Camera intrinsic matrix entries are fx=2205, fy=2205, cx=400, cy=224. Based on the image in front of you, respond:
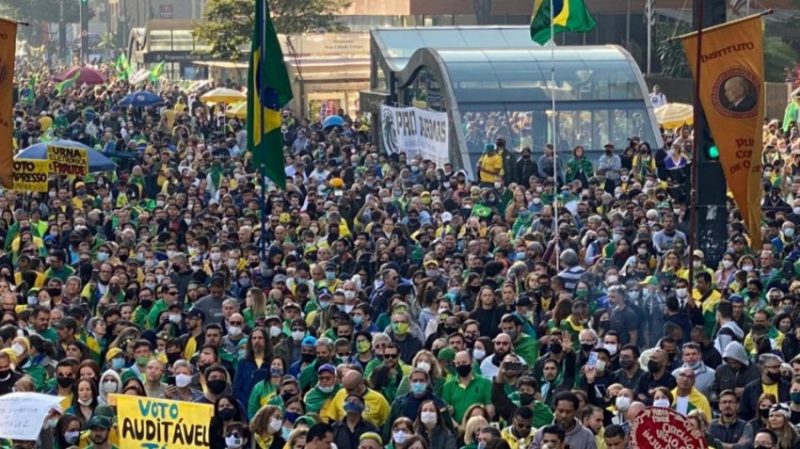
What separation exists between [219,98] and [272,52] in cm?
2355

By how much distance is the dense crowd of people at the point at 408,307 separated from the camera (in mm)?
13258

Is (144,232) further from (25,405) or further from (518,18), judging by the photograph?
(518,18)

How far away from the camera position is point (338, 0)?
228 ft

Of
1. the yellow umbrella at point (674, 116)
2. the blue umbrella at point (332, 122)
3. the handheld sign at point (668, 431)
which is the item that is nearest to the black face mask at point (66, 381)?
the handheld sign at point (668, 431)

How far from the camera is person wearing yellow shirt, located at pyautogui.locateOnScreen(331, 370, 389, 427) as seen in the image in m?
13.6

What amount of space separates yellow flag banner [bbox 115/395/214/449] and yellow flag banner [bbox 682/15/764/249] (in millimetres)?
7847

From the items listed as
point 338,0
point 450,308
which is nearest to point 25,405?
point 450,308

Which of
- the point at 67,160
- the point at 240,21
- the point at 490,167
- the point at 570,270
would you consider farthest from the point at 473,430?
the point at 240,21

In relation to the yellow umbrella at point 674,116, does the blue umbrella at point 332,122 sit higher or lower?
lower

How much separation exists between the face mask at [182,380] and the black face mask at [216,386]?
0.23 meters

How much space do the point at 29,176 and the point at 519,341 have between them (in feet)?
33.1

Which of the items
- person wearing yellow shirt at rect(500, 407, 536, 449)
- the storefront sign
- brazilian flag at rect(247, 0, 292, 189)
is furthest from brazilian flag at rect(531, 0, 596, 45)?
person wearing yellow shirt at rect(500, 407, 536, 449)

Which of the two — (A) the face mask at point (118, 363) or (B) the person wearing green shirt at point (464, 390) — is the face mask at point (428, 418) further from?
(A) the face mask at point (118, 363)

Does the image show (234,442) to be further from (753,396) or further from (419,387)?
(753,396)
